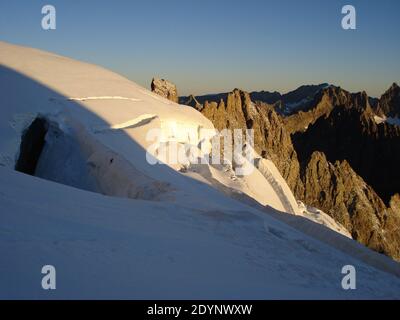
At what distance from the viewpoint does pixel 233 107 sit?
44000 millimetres

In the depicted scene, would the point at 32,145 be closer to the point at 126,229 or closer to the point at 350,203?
the point at 126,229

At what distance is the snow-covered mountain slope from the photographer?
12.0ft

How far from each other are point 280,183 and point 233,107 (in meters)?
25.2

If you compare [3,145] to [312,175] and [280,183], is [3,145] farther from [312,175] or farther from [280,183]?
[312,175]

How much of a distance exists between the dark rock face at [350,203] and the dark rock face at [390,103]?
80490 millimetres

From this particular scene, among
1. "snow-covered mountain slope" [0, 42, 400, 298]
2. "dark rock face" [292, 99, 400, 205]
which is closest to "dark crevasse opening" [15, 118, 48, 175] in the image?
"snow-covered mountain slope" [0, 42, 400, 298]

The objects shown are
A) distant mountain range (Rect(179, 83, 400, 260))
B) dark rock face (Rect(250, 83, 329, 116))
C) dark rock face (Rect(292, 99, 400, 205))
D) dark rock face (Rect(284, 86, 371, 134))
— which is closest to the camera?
distant mountain range (Rect(179, 83, 400, 260))

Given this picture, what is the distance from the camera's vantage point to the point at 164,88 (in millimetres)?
32000

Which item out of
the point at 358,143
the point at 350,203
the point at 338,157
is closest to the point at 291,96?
the point at 338,157

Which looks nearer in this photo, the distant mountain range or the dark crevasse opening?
the dark crevasse opening

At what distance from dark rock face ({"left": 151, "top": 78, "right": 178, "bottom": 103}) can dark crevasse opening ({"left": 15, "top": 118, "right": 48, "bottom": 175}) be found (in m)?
20.8

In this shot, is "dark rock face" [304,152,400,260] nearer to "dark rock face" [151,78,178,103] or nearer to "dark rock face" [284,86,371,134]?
"dark rock face" [151,78,178,103]

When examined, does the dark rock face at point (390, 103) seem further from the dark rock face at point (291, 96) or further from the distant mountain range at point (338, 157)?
the distant mountain range at point (338, 157)
